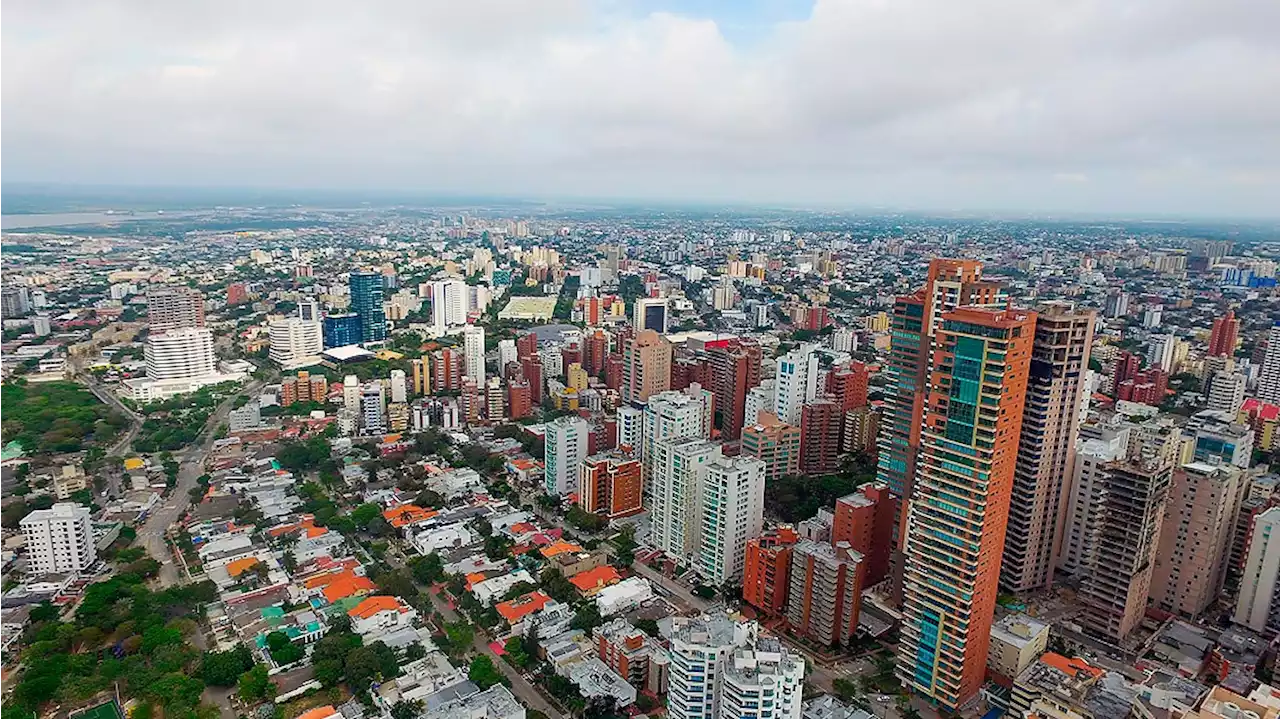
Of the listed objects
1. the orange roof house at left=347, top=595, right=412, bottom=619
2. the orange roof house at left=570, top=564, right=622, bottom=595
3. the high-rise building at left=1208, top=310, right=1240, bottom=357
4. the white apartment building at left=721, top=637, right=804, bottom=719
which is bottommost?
the orange roof house at left=570, top=564, right=622, bottom=595

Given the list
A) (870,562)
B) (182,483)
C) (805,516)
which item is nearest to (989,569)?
(870,562)

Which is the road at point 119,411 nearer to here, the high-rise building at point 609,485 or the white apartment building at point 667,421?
A: the high-rise building at point 609,485

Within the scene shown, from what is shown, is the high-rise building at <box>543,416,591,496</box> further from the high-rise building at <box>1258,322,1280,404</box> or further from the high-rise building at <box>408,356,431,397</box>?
the high-rise building at <box>1258,322,1280,404</box>

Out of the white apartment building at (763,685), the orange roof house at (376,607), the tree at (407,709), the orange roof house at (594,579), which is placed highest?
the white apartment building at (763,685)

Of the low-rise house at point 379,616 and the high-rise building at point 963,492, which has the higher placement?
the high-rise building at point 963,492

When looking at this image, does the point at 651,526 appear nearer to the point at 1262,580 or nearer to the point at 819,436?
the point at 819,436

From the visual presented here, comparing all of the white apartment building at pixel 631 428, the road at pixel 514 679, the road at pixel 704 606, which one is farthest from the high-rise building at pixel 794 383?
the road at pixel 514 679

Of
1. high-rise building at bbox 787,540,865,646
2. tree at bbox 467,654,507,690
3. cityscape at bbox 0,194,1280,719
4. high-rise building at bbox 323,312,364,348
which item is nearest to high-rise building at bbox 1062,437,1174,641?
cityscape at bbox 0,194,1280,719
